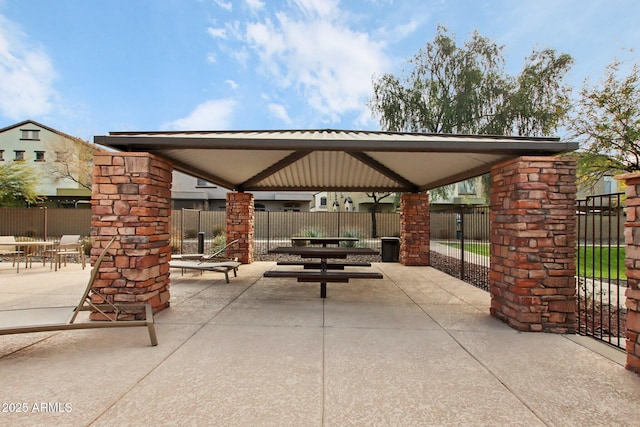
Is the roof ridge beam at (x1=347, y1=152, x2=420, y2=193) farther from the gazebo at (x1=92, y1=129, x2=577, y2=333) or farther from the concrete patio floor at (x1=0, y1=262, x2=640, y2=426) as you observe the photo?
the concrete patio floor at (x1=0, y1=262, x2=640, y2=426)

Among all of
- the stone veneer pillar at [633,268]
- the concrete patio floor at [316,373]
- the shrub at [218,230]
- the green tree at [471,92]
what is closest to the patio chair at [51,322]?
the concrete patio floor at [316,373]

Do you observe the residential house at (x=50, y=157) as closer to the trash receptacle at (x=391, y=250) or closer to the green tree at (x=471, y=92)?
the green tree at (x=471, y=92)

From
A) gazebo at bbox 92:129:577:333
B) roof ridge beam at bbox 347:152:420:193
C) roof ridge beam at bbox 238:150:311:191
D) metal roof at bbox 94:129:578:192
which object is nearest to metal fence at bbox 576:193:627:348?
gazebo at bbox 92:129:577:333

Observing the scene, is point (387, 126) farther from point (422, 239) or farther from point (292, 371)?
point (292, 371)

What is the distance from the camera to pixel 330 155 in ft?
19.4

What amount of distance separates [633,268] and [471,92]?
13513 mm

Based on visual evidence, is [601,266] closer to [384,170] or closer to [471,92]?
[384,170]

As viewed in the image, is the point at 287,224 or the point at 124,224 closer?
the point at 124,224

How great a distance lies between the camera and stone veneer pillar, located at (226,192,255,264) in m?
9.29

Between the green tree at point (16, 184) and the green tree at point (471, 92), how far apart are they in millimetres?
19992

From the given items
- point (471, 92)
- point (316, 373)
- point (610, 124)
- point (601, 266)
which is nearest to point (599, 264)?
point (610, 124)

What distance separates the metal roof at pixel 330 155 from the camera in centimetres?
396

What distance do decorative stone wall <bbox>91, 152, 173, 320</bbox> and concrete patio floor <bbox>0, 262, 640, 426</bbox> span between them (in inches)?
20.2

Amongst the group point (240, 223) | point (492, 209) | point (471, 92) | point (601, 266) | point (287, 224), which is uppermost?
point (471, 92)
